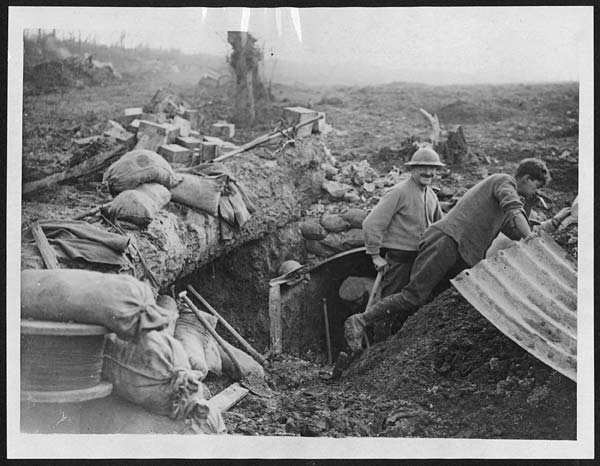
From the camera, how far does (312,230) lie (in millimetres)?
5102

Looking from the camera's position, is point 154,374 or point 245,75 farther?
point 245,75

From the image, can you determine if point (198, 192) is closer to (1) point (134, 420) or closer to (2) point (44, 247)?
(2) point (44, 247)

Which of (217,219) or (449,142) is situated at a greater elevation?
(449,142)

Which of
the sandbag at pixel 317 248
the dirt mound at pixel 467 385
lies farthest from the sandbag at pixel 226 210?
the dirt mound at pixel 467 385

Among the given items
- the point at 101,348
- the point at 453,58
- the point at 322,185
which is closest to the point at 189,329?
the point at 101,348

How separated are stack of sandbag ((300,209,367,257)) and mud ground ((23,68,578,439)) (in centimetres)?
11

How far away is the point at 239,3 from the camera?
4598mm

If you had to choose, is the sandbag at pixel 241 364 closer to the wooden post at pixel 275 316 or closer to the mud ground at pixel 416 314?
the mud ground at pixel 416 314

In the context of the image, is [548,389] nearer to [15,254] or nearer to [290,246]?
[290,246]

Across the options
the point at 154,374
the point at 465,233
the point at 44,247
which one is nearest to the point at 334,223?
the point at 465,233

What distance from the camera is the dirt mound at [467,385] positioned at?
4.34 meters

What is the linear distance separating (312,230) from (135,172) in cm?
125

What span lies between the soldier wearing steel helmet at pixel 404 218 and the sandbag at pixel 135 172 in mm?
1334

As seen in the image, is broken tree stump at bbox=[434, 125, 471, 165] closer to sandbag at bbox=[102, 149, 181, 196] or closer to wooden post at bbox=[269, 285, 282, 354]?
wooden post at bbox=[269, 285, 282, 354]
